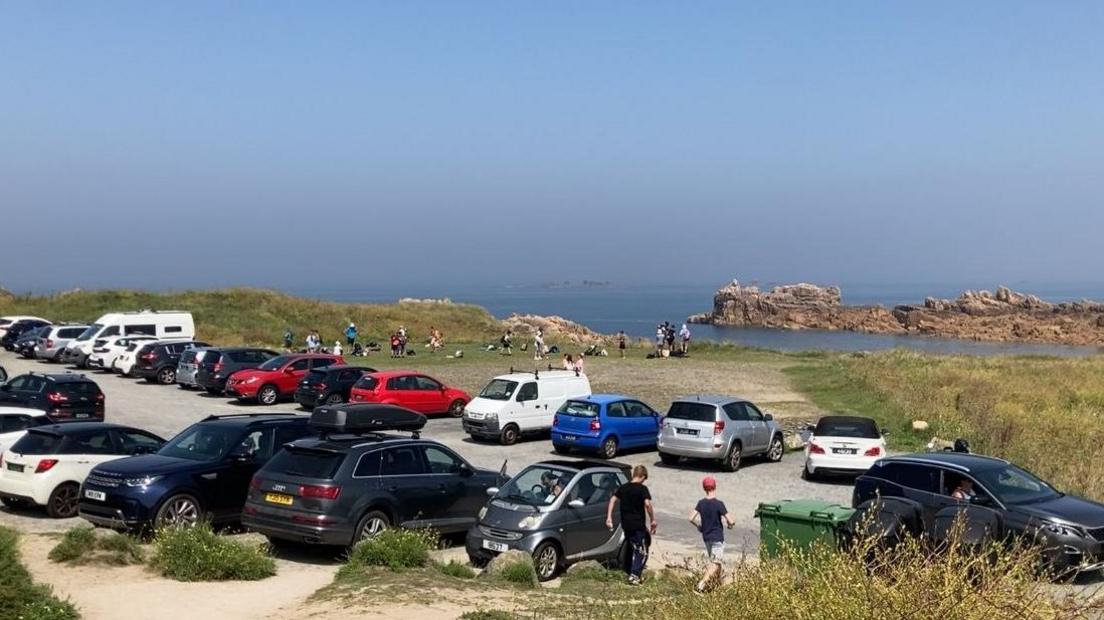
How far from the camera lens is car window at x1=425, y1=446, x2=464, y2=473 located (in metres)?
14.8

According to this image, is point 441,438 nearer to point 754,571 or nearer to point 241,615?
point 241,615

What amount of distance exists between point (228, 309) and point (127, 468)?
167ft

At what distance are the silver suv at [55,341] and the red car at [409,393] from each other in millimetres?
19436

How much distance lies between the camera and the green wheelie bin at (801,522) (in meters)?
12.6

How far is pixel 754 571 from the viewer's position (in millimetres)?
6898

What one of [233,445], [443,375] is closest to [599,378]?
[443,375]

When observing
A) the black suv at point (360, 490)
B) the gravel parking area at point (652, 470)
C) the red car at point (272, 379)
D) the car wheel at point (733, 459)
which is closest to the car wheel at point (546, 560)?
the black suv at point (360, 490)

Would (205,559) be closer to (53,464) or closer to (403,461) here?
(403,461)

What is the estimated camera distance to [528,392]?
26500 millimetres

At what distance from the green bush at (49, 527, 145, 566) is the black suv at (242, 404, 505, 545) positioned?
1481mm

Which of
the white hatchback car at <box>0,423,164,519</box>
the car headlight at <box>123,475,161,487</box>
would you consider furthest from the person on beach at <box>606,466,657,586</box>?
the white hatchback car at <box>0,423,164,519</box>

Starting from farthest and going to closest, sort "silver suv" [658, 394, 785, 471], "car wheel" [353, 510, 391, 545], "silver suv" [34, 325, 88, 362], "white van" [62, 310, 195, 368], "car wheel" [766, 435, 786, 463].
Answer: "silver suv" [34, 325, 88, 362] → "white van" [62, 310, 195, 368] → "car wheel" [766, 435, 786, 463] → "silver suv" [658, 394, 785, 471] → "car wheel" [353, 510, 391, 545]

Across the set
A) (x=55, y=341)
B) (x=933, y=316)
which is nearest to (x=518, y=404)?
(x=55, y=341)

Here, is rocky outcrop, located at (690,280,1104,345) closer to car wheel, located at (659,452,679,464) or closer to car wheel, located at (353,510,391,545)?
car wheel, located at (659,452,679,464)
